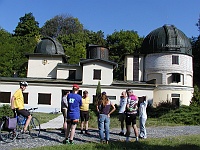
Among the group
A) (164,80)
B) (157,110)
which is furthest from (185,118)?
(164,80)

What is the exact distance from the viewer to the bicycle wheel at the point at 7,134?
8.76 m

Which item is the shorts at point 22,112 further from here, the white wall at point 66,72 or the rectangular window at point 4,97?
the white wall at point 66,72

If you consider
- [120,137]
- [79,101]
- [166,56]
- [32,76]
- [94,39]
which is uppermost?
[94,39]

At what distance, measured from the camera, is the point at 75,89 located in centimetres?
879

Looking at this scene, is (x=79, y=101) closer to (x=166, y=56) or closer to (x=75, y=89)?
(x=75, y=89)

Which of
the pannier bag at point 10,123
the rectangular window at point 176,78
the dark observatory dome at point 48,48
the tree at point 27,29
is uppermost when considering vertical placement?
the tree at point 27,29

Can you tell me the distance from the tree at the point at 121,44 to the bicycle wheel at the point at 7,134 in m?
42.3

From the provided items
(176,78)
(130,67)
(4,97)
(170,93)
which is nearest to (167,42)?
(176,78)

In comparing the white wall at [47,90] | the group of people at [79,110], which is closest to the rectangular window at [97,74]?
the white wall at [47,90]

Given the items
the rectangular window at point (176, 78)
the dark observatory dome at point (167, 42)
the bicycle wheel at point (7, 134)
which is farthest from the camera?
the dark observatory dome at point (167, 42)

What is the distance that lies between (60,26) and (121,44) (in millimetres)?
19769

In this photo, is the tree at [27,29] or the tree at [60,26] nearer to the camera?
the tree at [27,29]

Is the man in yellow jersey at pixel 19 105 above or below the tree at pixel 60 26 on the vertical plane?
below

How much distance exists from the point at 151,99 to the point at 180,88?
478 cm
